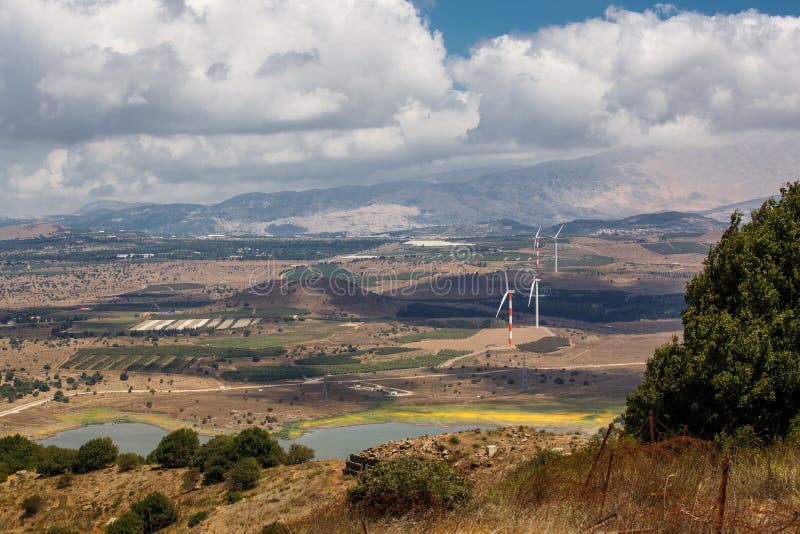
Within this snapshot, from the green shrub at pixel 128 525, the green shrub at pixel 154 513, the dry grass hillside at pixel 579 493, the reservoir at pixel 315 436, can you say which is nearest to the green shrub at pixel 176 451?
the green shrub at pixel 154 513

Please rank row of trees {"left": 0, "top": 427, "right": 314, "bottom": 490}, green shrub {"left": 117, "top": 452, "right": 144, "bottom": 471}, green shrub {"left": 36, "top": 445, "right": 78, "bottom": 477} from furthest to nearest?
1. green shrub {"left": 117, "top": 452, "right": 144, "bottom": 471}
2. green shrub {"left": 36, "top": 445, "right": 78, "bottom": 477}
3. row of trees {"left": 0, "top": 427, "right": 314, "bottom": 490}

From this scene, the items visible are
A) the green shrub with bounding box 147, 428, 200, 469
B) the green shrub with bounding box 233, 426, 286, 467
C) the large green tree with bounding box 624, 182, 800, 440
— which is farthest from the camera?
the green shrub with bounding box 147, 428, 200, 469

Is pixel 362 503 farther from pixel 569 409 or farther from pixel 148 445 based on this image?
pixel 569 409

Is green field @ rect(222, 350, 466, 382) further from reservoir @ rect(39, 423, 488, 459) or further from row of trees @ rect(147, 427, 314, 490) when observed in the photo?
row of trees @ rect(147, 427, 314, 490)

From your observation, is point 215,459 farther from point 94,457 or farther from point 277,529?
point 277,529

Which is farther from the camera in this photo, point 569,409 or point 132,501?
point 569,409

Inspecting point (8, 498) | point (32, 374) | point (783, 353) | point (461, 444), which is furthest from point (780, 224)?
point (32, 374)

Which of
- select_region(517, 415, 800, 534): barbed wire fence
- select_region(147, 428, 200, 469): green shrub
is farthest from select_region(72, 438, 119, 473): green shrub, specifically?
select_region(517, 415, 800, 534): barbed wire fence
